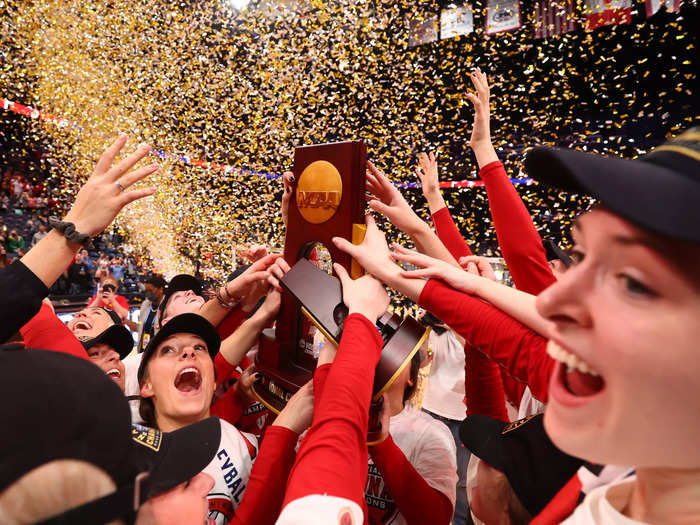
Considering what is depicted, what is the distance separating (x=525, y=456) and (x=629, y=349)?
0.67m

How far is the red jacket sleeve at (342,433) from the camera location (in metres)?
0.74

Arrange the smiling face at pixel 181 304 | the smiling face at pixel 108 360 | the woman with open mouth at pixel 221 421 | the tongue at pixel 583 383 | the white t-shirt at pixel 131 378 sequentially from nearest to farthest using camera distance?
the tongue at pixel 583 383, the woman with open mouth at pixel 221 421, the white t-shirt at pixel 131 378, the smiling face at pixel 108 360, the smiling face at pixel 181 304

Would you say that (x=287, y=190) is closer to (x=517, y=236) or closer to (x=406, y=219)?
(x=406, y=219)

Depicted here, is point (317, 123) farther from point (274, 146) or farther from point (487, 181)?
point (487, 181)

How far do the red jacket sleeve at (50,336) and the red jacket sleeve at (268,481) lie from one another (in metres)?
0.92

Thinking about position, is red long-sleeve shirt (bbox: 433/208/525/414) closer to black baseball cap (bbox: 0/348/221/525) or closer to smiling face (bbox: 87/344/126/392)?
black baseball cap (bbox: 0/348/221/525)

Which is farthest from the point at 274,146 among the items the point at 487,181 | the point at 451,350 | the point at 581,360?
the point at 581,360

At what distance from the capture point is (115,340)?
226 cm

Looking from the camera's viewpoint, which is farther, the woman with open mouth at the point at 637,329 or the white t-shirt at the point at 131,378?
the white t-shirt at the point at 131,378

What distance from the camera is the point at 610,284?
502 mm

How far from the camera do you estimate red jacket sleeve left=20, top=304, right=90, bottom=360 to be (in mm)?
1513

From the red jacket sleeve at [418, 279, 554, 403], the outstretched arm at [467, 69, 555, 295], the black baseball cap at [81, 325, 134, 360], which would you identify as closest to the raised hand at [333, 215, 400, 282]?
the red jacket sleeve at [418, 279, 554, 403]

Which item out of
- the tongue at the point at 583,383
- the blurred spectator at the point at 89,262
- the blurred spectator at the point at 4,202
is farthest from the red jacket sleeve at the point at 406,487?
the blurred spectator at the point at 4,202

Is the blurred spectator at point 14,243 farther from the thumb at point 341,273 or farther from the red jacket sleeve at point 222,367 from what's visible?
the thumb at point 341,273
